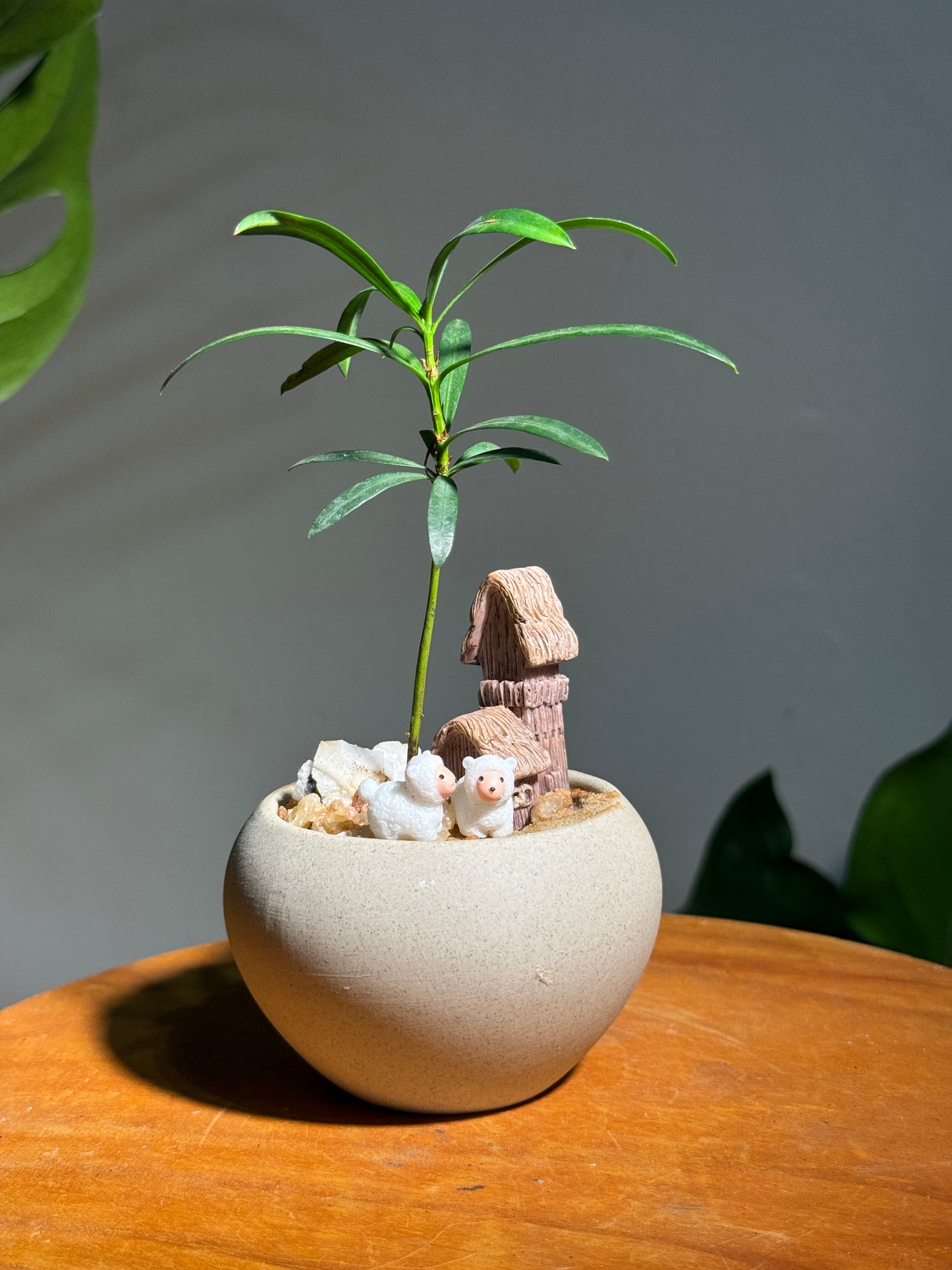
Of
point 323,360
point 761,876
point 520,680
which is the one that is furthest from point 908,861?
point 323,360

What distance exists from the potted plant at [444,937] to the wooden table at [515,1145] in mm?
52

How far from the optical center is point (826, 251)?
1.44 meters

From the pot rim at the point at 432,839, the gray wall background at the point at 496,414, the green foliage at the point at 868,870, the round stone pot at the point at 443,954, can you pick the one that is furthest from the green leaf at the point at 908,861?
the round stone pot at the point at 443,954

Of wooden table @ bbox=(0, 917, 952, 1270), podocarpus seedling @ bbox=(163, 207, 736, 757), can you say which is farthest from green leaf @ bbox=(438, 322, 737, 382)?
wooden table @ bbox=(0, 917, 952, 1270)

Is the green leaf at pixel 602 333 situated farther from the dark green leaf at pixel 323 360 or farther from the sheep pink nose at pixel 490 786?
the sheep pink nose at pixel 490 786

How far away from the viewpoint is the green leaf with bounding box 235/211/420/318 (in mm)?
672

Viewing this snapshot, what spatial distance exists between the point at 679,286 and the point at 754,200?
145 millimetres

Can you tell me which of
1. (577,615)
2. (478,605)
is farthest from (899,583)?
(478,605)

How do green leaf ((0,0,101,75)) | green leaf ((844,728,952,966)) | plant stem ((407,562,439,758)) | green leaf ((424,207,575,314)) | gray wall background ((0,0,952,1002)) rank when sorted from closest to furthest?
green leaf ((424,207,575,314))
plant stem ((407,562,439,758))
green leaf ((0,0,101,75))
green leaf ((844,728,952,966))
gray wall background ((0,0,952,1002))

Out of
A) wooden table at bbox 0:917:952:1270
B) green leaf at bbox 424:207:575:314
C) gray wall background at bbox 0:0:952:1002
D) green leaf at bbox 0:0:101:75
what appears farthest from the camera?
gray wall background at bbox 0:0:952:1002

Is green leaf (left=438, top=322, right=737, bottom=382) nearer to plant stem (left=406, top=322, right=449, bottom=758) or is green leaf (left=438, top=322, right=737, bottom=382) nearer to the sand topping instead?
plant stem (left=406, top=322, right=449, bottom=758)

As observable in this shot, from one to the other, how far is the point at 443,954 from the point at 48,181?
0.82 metres

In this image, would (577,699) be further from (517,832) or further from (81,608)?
(517,832)

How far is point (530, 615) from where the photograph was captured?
2.66 feet
